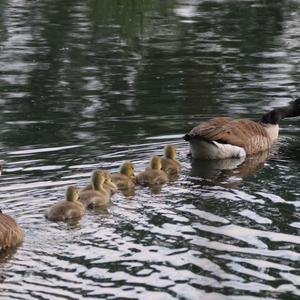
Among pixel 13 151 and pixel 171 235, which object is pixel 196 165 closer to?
pixel 13 151

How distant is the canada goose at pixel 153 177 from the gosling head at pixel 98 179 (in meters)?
0.74

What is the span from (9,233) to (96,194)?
2.06 meters

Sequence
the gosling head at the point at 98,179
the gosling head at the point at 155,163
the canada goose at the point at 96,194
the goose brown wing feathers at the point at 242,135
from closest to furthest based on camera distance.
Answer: the canada goose at the point at 96,194 → the gosling head at the point at 98,179 → the gosling head at the point at 155,163 → the goose brown wing feathers at the point at 242,135

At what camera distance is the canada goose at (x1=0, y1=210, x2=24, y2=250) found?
9.99 m

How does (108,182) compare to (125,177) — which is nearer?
(108,182)

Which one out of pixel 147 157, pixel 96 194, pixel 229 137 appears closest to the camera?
pixel 96 194

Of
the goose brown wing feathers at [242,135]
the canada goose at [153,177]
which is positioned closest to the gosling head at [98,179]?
the canada goose at [153,177]

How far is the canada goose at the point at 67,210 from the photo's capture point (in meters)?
11.1

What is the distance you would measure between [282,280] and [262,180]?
3.95 meters

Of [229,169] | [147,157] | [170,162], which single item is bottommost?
[229,169]

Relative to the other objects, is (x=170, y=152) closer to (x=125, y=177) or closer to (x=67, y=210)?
(x=125, y=177)

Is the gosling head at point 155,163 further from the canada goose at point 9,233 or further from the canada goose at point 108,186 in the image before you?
the canada goose at point 9,233

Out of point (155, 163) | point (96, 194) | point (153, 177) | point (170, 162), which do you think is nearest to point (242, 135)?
point (170, 162)

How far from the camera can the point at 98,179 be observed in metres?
12.1
